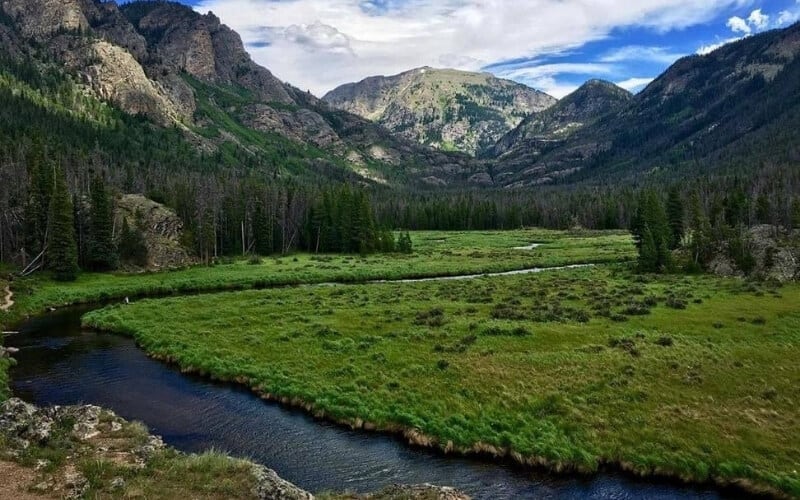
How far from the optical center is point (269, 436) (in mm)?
29422

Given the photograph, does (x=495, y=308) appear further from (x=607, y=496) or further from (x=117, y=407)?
(x=117, y=407)

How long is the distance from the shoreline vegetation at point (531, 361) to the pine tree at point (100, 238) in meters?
19.3

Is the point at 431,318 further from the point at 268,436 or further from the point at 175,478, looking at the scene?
the point at 175,478

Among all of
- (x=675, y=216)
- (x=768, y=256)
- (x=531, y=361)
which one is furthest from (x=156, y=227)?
(x=675, y=216)

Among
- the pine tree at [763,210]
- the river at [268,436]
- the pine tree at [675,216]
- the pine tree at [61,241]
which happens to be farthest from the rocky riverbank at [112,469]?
the pine tree at [763,210]

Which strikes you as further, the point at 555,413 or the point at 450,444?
the point at 555,413

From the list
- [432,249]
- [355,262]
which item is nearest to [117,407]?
[355,262]

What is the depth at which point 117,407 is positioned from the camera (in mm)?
33250

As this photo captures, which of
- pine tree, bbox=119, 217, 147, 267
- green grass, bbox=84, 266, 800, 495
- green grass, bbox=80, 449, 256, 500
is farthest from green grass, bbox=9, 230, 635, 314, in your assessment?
green grass, bbox=80, 449, 256, 500

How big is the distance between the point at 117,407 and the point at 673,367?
121ft

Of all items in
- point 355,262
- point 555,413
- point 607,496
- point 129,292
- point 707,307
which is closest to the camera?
point 607,496

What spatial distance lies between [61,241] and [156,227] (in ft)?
79.8

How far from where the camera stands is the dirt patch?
18234 mm

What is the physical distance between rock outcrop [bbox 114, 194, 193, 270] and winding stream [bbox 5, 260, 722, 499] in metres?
57.5
